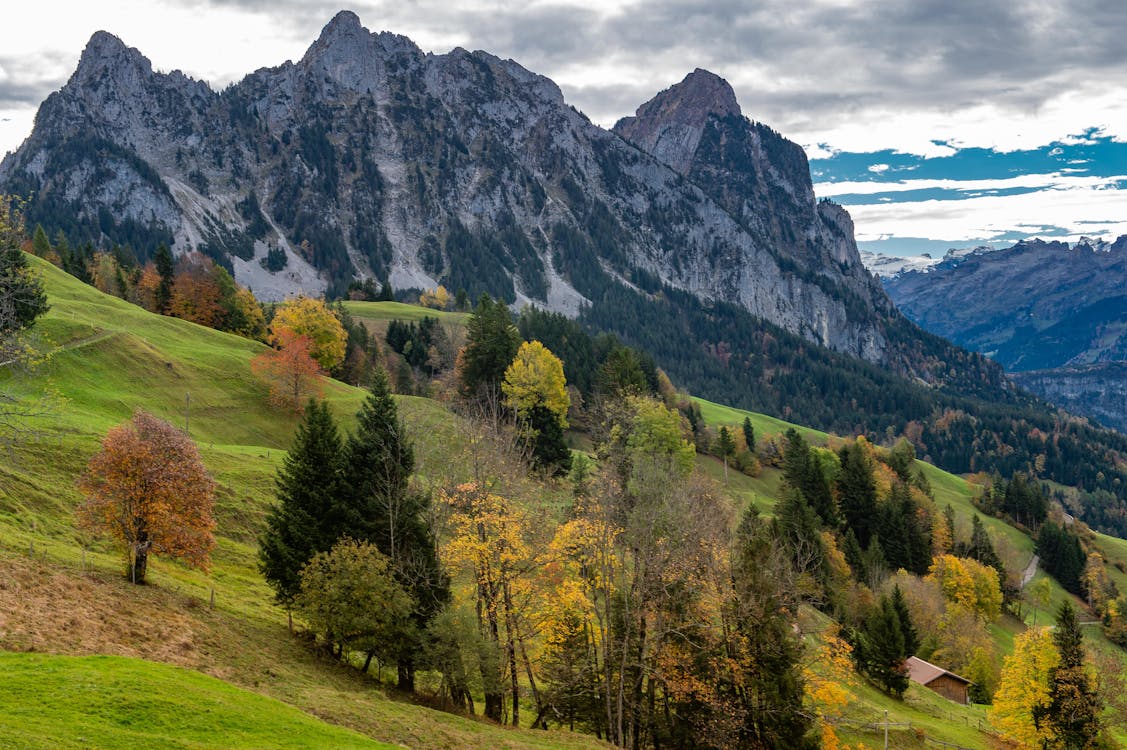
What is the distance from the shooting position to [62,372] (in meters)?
72.3

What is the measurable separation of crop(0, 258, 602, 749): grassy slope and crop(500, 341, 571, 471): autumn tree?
12.5m

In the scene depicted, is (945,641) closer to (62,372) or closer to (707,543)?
(707,543)

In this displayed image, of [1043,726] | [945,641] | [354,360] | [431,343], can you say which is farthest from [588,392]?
[1043,726]

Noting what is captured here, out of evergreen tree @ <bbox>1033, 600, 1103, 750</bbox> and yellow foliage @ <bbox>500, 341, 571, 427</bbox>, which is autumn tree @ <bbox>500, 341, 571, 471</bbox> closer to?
yellow foliage @ <bbox>500, 341, 571, 427</bbox>

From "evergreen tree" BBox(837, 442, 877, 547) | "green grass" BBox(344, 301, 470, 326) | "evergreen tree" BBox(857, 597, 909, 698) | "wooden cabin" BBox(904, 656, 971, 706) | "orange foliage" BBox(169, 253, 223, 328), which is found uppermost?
"green grass" BBox(344, 301, 470, 326)

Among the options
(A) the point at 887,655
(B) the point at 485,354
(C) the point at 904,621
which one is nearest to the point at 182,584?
(A) the point at 887,655

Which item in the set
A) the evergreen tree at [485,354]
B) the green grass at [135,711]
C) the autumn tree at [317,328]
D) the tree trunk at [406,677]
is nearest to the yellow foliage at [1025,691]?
the tree trunk at [406,677]

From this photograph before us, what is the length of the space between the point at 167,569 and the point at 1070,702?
59081mm

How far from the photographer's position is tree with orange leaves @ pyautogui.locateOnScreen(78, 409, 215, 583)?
1422 inches

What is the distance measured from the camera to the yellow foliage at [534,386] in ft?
302

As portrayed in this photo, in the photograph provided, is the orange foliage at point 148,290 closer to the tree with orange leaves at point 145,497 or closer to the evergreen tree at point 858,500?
the tree with orange leaves at point 145,497

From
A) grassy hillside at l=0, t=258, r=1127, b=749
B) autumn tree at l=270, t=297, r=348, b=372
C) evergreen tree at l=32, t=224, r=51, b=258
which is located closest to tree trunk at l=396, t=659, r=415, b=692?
grassy hillside at l=0, t=258, r=1127, b=749

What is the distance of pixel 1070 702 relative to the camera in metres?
51.0

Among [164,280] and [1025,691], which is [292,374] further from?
[1025,691]
